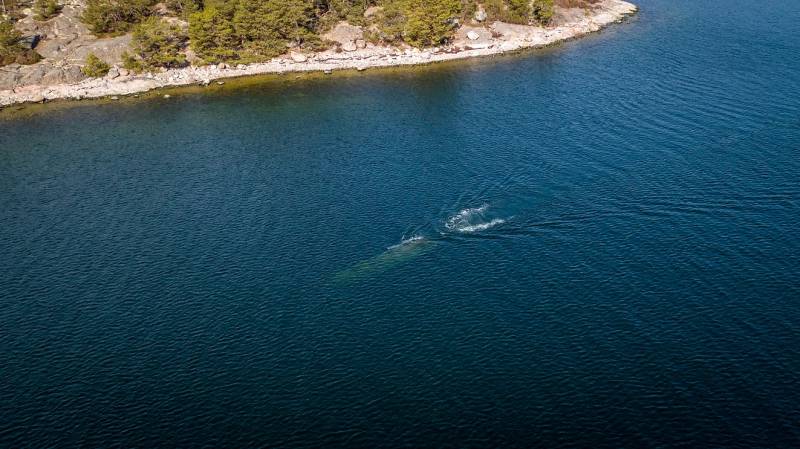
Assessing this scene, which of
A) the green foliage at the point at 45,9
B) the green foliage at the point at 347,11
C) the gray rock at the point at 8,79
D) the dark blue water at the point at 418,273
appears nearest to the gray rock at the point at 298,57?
the green foliage at the point at 347,11

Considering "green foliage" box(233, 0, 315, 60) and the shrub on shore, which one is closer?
the shrub on shore

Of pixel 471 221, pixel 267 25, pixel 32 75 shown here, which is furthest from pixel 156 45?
pixel 471 221

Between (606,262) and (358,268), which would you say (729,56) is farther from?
(358,268)

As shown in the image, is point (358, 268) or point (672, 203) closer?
point (358, 268)

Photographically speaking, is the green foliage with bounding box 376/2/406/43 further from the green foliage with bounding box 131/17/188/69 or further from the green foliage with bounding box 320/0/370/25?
the green foliage with bounding box 131/17/188/69

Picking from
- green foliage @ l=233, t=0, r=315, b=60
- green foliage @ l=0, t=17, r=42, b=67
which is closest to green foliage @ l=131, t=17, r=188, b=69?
green foliage @ l=233, t=0, r=315, b=60

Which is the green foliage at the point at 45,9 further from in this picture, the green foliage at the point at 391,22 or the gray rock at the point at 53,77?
the green foliage at the point at 391,22

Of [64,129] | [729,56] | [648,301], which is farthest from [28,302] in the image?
[729,56]
